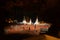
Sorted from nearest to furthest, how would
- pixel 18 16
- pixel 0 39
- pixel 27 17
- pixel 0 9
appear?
1. pixel 0 39
2. pixel 0 9
3. pixel 18 16
4. pixel 27 17

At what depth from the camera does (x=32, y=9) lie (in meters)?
5.43

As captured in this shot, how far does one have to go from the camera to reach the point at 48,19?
5.70 m

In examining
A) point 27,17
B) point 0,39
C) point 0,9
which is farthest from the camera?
point 27,17

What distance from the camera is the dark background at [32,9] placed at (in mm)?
4793

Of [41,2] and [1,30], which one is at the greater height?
[41,2]

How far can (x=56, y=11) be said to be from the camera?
5.06 meters

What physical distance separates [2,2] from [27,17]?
1790 millimetres

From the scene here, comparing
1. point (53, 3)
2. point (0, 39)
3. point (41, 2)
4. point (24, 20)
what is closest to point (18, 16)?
point (24, 20)

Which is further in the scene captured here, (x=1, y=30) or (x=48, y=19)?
(x=48, y=19)

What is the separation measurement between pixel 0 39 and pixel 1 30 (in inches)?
38.6

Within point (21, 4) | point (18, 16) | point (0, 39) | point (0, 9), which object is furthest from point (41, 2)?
point (0, 39)

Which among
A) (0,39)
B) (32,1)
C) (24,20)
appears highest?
(32,1)

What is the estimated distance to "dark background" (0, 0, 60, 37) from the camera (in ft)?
15.7

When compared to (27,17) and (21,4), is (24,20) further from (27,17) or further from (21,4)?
(21,4)
